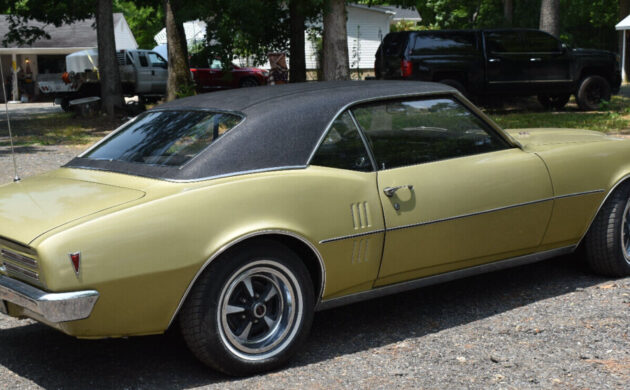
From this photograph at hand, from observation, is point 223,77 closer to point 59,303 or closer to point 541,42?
point 541,42

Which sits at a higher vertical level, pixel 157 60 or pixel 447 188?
pixel 157 60

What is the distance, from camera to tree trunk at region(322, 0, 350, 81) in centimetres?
1491

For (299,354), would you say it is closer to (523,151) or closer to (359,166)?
(359,166)

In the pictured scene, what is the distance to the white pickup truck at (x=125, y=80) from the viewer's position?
87.5 feet

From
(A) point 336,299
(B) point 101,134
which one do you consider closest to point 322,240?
(A) point 336,299

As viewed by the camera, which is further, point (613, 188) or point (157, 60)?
point (157, 60)

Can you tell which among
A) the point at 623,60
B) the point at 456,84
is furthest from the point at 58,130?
the point at 623,60

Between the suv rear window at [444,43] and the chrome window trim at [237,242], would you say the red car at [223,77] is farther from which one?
the chrome window trim at [237,242]

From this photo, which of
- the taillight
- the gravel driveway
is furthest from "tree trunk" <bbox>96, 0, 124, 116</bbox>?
Result: the gravel driveway

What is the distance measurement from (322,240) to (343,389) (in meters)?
0.73

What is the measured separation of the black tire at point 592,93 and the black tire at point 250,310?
15990 mm

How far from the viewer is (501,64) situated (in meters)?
18.2

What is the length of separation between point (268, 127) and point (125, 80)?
25730 millimetres

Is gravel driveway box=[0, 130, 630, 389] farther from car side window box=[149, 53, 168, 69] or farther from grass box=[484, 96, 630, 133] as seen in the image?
car side window box=[149, 53, 168, 69]
